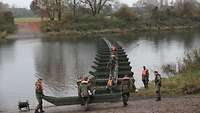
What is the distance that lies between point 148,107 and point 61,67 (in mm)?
27227

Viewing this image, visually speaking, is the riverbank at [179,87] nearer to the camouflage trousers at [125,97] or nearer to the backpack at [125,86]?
the camouflage trousers at [125,97]

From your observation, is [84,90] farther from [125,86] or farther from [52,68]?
[52,68]

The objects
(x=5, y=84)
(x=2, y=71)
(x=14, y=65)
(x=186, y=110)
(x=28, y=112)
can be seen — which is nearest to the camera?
(x=186, y=110)

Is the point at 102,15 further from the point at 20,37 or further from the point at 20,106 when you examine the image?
the point at 20,106

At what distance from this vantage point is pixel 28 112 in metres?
27.0

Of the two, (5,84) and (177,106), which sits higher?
(177,106)

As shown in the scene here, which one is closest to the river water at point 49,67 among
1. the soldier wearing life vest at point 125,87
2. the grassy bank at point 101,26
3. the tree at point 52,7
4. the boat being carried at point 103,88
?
the boat being carried at point 103,88

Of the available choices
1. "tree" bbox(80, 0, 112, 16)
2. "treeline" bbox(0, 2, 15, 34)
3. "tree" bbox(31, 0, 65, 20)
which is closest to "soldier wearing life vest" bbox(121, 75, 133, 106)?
"treeline" bbox(0, 2, 15, 34)

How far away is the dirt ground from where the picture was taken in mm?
22800

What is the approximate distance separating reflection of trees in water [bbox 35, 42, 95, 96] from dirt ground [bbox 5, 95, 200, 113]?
792cm

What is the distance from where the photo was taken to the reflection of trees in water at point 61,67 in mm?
37644

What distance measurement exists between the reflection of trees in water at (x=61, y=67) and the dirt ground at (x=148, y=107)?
7920mm

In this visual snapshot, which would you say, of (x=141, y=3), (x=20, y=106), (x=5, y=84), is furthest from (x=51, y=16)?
(x=20, y=106)

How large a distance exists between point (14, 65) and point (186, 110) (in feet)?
117
